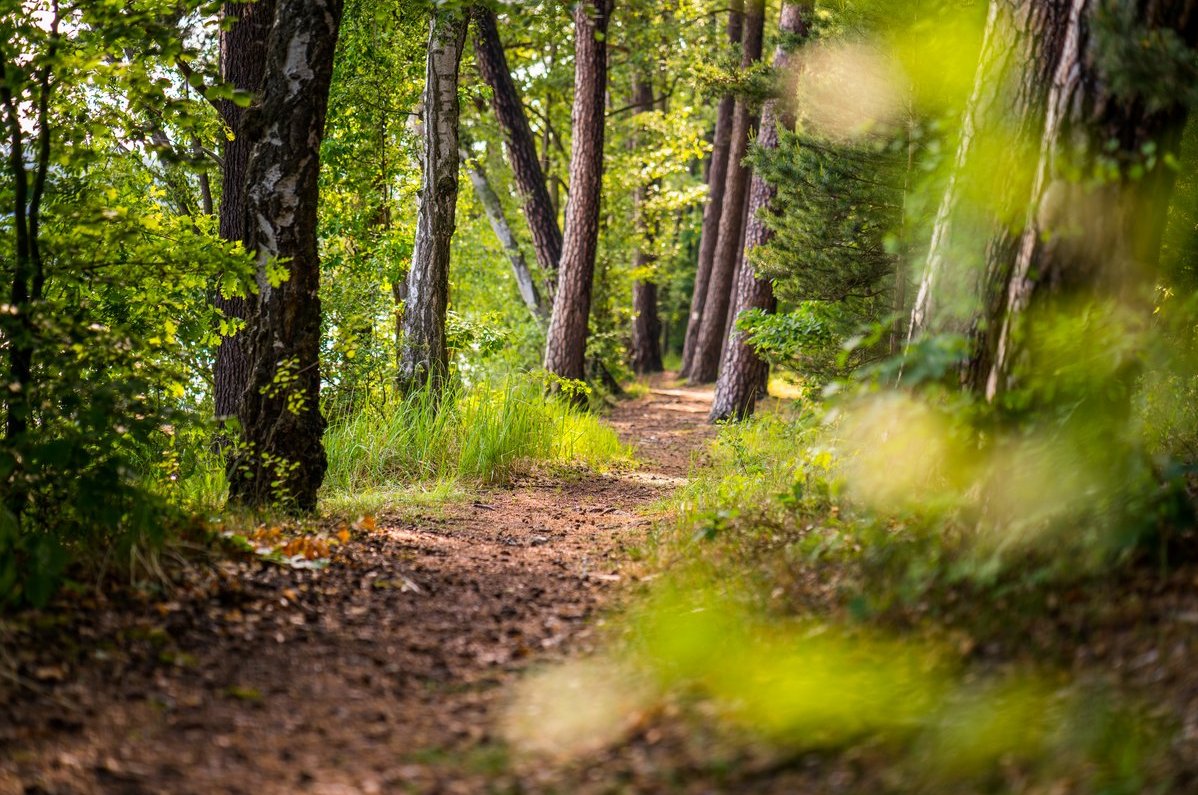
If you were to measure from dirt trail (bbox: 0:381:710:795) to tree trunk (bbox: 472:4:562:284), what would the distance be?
9958 millimetres

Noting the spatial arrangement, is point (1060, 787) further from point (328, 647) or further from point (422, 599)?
point (422, 599)

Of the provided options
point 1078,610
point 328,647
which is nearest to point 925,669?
point 1078,610

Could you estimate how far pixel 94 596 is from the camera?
13.0 ft

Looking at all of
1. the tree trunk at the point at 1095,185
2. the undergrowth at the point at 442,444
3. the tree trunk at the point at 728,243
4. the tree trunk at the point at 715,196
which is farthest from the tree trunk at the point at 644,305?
the tree trunk at the point at 1095,185

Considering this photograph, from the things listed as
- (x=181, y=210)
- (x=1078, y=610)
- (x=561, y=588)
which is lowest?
(x=561, y=588)

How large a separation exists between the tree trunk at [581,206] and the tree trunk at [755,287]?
197cm

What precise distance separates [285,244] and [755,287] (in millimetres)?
8116

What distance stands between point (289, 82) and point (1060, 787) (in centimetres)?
523

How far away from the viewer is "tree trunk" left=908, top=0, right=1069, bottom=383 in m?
4.45

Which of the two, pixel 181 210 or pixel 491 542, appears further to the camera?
pixel 181 210

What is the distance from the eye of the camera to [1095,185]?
4.04 metres

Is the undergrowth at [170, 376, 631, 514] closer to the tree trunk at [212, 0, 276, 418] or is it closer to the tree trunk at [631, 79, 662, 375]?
the tree trunk at [212, 0, 276, 418]

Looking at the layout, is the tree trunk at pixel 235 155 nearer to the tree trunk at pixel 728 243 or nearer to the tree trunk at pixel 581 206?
→ the tree trunk at pixel 581 206

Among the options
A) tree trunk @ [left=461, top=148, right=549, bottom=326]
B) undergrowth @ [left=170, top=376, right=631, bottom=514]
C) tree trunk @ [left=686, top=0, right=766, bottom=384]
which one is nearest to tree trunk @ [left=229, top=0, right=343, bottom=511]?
undergrowth @ [left=170, top=376, right=631, bottom=514]
